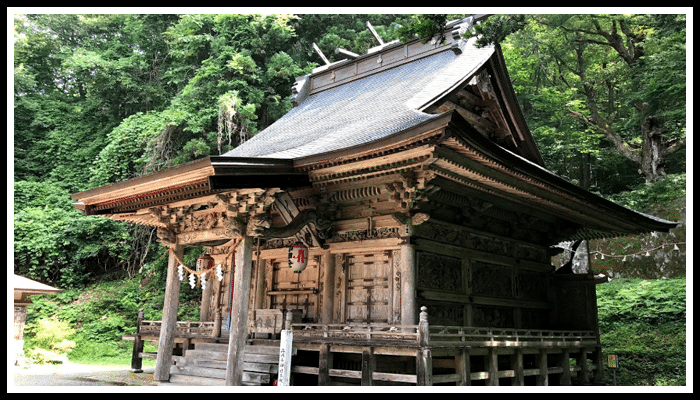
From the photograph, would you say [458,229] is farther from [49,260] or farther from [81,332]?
[49,260]

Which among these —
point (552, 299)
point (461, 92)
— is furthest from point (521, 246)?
point (461, 92)

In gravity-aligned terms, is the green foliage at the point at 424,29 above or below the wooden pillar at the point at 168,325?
above

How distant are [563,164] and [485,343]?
16350mm

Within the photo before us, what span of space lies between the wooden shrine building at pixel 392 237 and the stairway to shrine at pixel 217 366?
3 cm

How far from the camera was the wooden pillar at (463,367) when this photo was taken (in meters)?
8.55

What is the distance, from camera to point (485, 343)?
357 inches

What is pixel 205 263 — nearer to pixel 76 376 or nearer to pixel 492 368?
pixel 76 376

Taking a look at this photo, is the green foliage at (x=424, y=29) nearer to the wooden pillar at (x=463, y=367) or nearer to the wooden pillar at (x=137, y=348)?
the wooden pillar at (x=463, y=367)

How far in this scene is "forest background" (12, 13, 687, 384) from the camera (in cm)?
1784

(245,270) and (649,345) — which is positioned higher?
(245,270)

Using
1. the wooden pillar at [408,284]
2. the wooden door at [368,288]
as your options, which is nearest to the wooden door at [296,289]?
the wooden door at [368,288]

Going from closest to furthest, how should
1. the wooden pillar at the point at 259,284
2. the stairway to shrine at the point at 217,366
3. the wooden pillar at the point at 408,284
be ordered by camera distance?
the stairway to shrine at the point at 217,366
the wooden pillar at the point at 408,284
the wooden pillar at the point at 259,284

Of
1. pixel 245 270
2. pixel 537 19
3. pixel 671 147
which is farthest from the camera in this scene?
pixel 537 19

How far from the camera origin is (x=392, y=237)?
9570 millimetres
